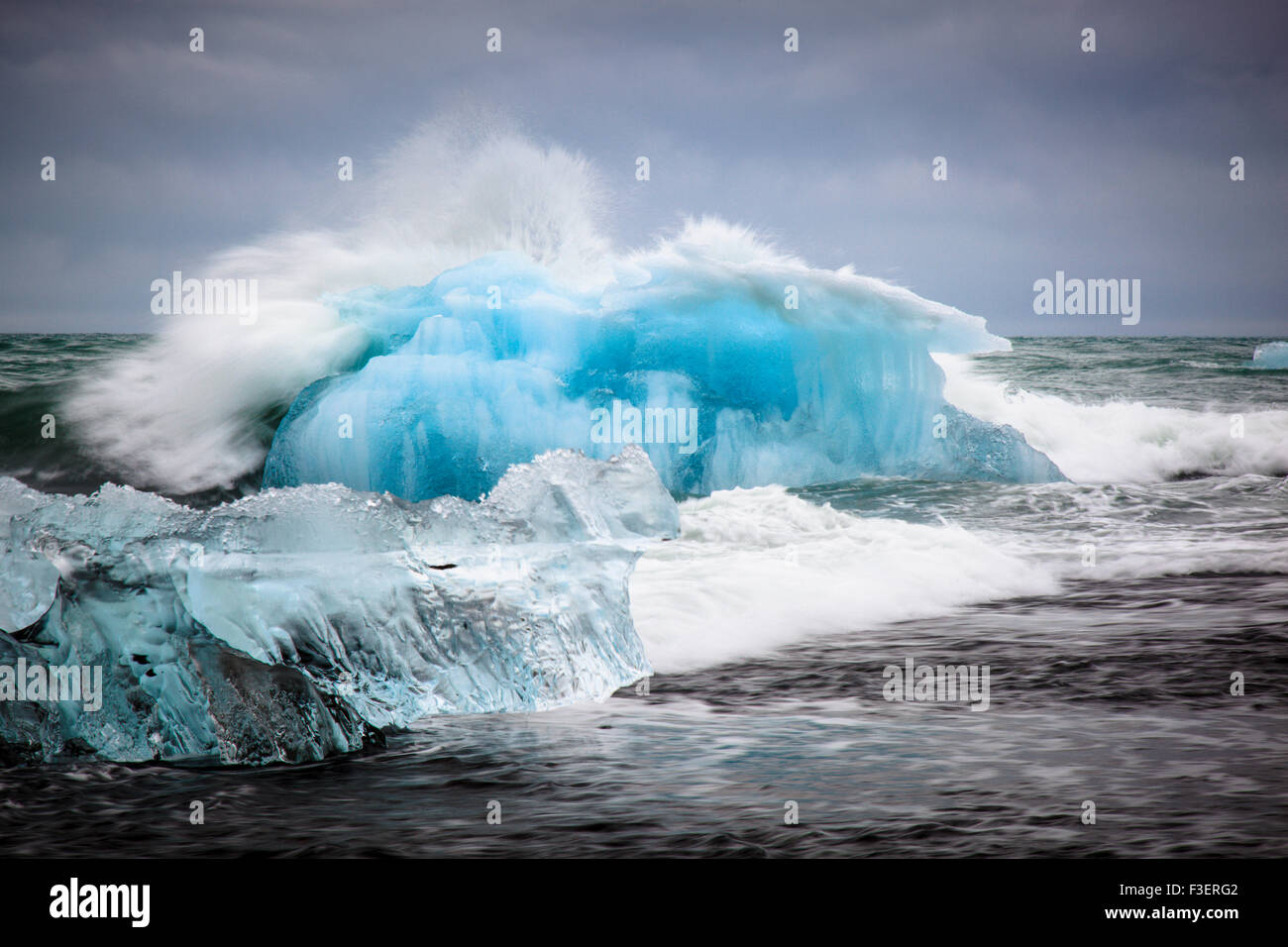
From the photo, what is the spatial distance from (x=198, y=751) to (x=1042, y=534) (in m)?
7.51

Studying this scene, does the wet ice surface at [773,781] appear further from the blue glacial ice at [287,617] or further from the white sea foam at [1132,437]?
the white sea foam at [1132,437]

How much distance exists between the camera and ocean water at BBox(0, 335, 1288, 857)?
3.23m

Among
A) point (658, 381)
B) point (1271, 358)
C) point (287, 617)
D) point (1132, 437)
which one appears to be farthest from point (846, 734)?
point (1271, 358)

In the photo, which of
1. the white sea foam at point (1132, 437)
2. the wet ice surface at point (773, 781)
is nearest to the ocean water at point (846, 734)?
the wet ice surface at point (773, 781)

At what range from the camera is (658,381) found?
33.6 feet

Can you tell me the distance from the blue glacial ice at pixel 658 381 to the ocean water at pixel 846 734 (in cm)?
124

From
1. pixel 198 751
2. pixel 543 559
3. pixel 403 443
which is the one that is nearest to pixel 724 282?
pixel 403 443

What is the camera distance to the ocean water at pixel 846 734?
3.23 meters

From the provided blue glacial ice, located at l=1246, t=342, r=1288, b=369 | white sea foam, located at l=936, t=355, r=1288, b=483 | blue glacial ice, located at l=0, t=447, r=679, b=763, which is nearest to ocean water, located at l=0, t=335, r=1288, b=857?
blue glacial ice, located at l=0, t=447, r=679, b=763

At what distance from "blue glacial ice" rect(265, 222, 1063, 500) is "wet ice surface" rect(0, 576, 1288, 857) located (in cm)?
441

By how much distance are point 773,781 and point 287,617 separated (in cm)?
210

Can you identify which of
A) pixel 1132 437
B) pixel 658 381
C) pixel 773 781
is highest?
pixel 658 381

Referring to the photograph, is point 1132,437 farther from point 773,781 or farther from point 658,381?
point 773,781

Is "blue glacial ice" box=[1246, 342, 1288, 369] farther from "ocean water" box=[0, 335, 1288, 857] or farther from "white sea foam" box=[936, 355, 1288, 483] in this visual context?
"ocean water" box=[0, 335, 1288, 857]
